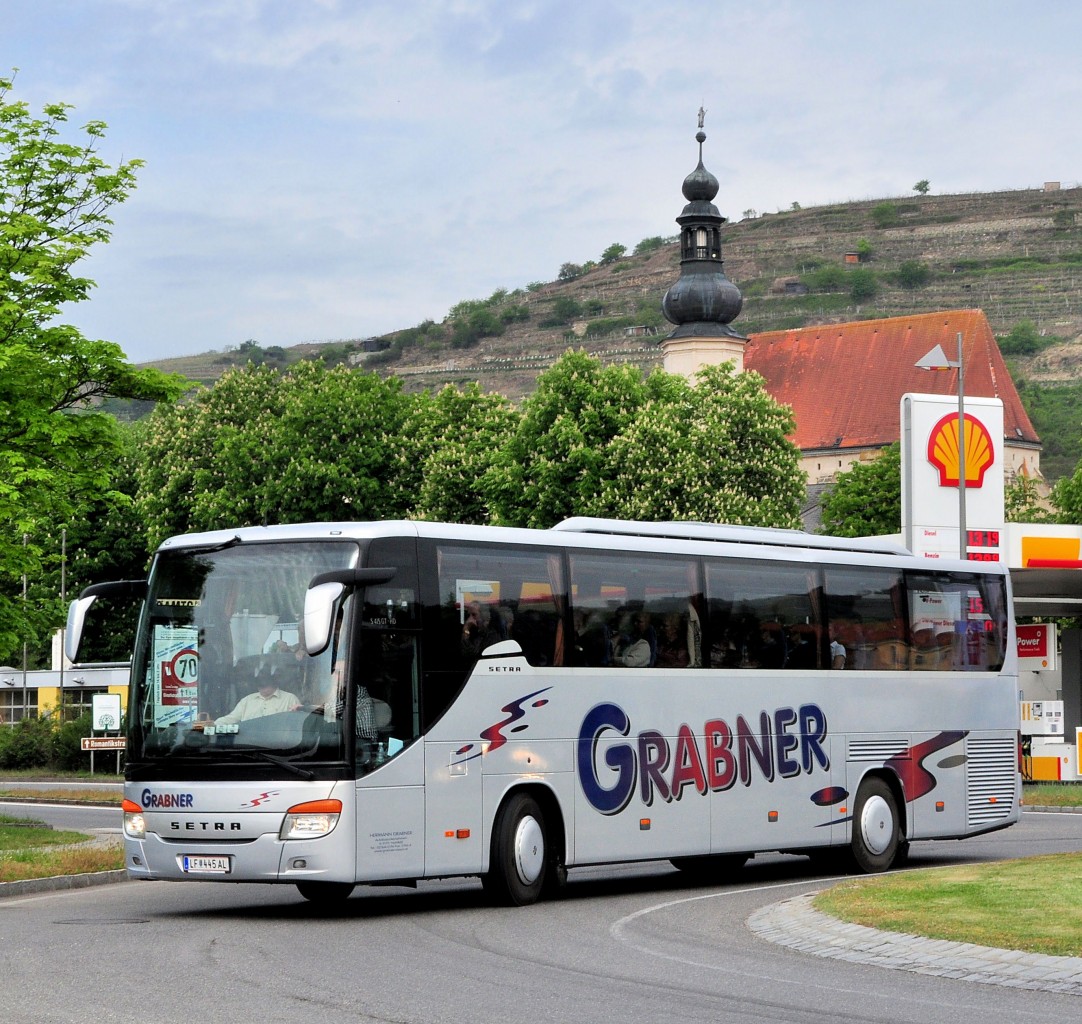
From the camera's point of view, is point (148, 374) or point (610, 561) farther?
point (148, 374)

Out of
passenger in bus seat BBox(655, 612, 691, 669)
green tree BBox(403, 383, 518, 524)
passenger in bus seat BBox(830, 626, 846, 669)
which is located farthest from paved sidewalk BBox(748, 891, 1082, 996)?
green tree BBox(403, 383, 518, 524)

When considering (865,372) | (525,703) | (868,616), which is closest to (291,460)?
(868,616)

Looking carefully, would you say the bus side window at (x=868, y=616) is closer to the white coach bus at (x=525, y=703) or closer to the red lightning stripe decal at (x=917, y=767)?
the white coach bus at (x=525, y=703)

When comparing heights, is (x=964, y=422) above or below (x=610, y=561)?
above

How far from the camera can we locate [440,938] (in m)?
13.7

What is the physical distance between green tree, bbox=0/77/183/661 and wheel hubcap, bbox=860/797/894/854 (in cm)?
1095

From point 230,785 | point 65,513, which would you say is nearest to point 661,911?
point 230,785

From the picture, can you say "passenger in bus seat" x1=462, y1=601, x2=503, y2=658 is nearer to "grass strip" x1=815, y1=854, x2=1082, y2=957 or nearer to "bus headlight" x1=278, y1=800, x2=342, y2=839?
"bus headlight" x1=278, y1=800, x2=342, y2=839

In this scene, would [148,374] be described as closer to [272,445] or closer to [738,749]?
[738,749]

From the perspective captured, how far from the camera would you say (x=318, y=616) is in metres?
13.7

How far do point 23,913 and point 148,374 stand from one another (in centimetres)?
1210

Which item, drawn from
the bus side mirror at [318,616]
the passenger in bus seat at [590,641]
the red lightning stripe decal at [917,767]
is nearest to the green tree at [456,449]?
the red lightning stripe decal at [917,767]

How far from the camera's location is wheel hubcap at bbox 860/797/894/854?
67.8 ft

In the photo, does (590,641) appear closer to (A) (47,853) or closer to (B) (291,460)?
(A) (47,853)
